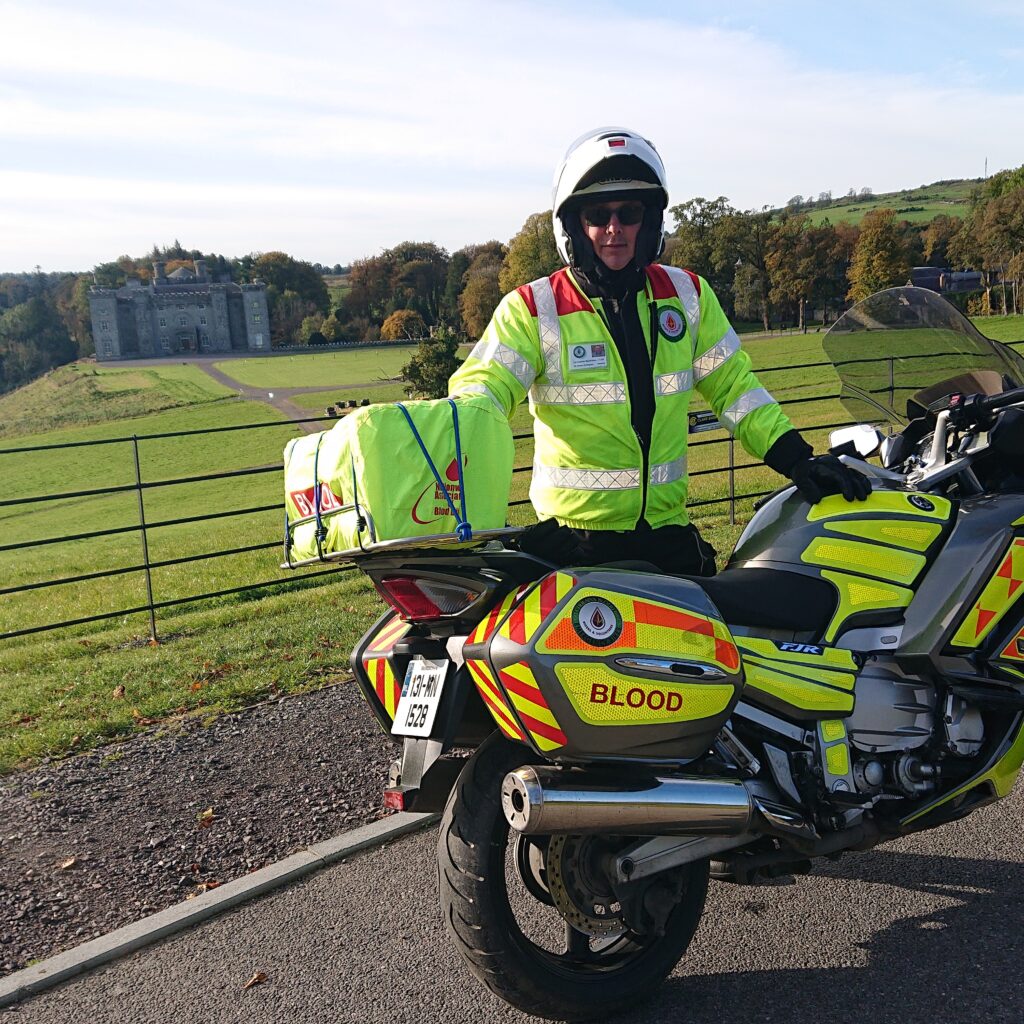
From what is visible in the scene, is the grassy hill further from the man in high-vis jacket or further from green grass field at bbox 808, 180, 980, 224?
the man in high-vis jacket

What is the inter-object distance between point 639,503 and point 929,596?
36.0 inches

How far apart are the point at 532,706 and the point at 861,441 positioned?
68.9 inches

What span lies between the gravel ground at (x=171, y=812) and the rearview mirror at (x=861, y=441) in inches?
89.3

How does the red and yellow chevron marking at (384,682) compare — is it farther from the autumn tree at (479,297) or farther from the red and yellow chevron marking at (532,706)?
the autumn tree at (479,297)

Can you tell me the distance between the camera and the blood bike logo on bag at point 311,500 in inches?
99.7

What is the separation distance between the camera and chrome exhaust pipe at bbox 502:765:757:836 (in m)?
2.53

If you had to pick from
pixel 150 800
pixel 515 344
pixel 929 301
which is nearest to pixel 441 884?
pixel 515 344

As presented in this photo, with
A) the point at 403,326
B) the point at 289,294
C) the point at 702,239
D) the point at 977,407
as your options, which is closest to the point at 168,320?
the point at 289,294

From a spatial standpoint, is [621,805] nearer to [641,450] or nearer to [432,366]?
[641,450]

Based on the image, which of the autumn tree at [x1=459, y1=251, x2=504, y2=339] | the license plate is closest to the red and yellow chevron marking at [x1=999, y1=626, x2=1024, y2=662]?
the license plate

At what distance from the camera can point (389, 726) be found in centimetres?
305

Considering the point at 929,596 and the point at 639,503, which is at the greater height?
the point at 639,503

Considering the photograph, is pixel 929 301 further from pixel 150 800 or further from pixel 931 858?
pixel 150 800

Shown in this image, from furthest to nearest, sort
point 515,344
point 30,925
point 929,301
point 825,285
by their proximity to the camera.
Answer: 1. point 825,285
2. point 929,301
3. point 30,925
4. point 515,344
